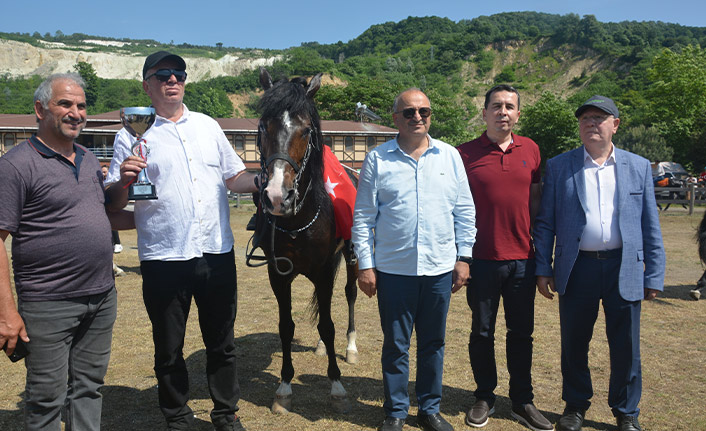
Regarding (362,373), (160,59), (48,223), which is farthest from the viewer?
(362,373)

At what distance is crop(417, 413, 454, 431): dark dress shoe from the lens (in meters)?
3.33

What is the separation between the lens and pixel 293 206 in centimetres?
336

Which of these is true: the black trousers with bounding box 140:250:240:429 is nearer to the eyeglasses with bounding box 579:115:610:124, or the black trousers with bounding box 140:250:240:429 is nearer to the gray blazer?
the gray blazer

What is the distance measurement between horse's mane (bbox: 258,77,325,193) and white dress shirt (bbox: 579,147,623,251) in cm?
197

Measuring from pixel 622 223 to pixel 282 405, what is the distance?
2.84 metres

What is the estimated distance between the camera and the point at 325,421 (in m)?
3.63

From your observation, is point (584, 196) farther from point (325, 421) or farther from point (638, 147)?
point (638, 147)

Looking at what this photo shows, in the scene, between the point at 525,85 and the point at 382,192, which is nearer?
the point at 382,192

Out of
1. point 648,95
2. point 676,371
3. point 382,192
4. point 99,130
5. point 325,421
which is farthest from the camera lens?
point 648,95

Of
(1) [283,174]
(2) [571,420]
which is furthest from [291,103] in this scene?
(2) [571,420]

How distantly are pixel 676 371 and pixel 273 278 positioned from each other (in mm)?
3798

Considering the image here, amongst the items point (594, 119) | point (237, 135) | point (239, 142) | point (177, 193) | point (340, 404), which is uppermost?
point (237, 135)

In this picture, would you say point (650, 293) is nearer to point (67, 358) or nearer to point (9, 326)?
point (67, 358)

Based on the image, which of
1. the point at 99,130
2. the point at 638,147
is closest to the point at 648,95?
the point at 638,147
